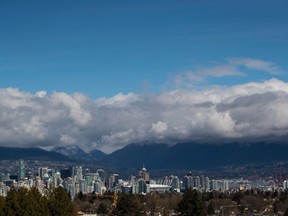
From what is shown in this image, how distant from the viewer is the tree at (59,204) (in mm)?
43188

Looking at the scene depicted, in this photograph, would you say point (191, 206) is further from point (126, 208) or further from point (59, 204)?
point (59, 204)

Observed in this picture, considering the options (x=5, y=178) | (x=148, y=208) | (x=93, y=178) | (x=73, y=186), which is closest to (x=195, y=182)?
(x=93, y=178)

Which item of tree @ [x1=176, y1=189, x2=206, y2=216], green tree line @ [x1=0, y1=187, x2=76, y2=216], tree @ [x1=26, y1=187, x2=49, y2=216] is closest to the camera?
tree @ [x1=26, y1=187, x2=49, y2=216]

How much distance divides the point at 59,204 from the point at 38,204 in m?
Answer: 1.70

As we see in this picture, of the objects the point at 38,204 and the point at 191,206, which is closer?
the point at 38,204

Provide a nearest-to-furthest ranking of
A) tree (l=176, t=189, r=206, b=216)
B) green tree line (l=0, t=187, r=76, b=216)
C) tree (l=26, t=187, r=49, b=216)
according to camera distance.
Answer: tree (l=26, t=187, r=49, b=216) < green tree line (l=0, t=187, r=76, b=216) < tree (l=176, t=189, r=206, b=216)

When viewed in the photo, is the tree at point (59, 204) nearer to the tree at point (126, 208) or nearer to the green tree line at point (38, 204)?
the green tree line at point (38, 204)

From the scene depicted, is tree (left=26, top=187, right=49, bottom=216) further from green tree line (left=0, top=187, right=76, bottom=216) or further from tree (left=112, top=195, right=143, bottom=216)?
tree (left=112, top=195, right=143, bottom=216)

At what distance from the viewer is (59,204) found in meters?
43.2

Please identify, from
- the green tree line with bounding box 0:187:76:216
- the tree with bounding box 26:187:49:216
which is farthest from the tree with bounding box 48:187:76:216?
the tree with bounding box 26:187:49:216

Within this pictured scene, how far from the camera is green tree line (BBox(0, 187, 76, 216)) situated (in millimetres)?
43219

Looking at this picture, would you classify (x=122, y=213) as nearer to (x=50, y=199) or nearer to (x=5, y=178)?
(x=50, y=199)

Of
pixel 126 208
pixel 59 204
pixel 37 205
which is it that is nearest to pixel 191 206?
pixel 126 208

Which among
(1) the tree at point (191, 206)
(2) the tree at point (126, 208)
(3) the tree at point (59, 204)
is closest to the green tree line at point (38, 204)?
(3) the tree at point (59, 204)
